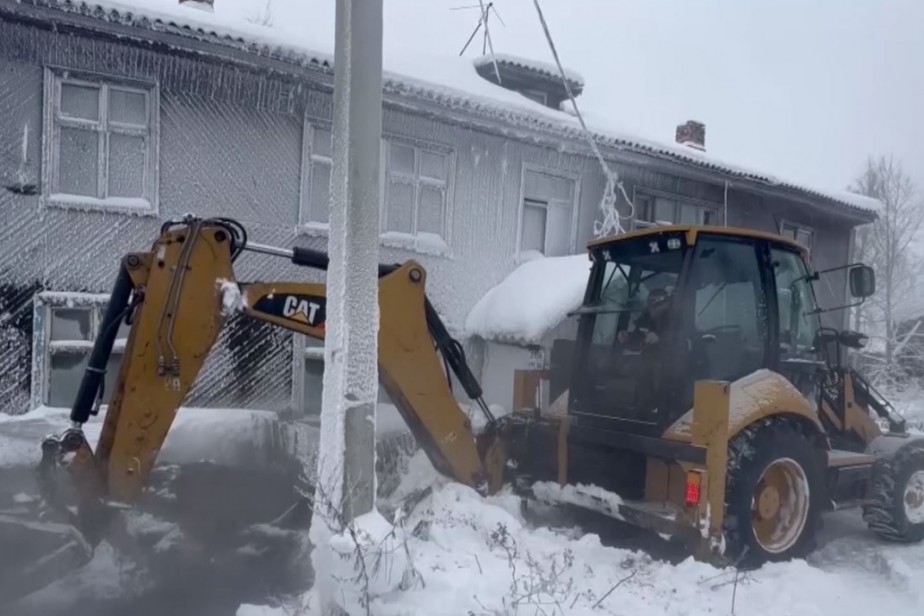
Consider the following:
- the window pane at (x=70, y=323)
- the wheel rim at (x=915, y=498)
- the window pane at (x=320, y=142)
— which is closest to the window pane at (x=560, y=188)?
the window pane at (x=320, y=142)

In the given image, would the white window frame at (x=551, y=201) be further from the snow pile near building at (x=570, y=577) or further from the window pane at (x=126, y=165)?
the snow pile near building at (x=570, y=577)

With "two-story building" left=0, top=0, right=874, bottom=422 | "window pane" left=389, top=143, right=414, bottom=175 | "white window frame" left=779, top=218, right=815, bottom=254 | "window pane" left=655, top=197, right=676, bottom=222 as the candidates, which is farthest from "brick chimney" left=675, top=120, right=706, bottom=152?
"window pane" left=389, top=143, right=414, bottom=175

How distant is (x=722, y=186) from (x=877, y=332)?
860 inches

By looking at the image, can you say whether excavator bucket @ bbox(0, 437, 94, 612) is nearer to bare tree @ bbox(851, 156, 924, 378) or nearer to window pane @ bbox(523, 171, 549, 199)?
window pane @ bbox(523, 171, 549, 199)

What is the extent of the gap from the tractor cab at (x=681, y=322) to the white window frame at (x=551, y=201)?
5.78 meters

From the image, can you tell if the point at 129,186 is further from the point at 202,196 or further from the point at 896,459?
the point at 896,459

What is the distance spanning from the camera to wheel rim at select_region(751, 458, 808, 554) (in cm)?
649

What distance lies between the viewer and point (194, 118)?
10109 millimetres

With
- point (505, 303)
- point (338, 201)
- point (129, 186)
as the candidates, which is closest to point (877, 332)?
point (505, 303)

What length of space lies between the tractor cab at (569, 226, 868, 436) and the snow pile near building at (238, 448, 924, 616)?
111 centimetres

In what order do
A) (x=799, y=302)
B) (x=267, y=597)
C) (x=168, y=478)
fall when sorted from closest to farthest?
(x=267, y=597) → (x=799, y=302) → (x=168, y=478)

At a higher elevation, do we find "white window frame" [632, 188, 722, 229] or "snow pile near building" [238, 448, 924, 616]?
"white window frame" [632, 188, 722, 229]

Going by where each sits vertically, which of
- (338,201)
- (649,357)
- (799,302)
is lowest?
(649,357)

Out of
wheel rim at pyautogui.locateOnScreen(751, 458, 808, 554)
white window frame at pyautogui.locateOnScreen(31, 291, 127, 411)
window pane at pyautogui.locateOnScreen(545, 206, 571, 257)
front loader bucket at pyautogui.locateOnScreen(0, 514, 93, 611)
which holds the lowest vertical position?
front loader bucket at pyautogui.locateOnScreen(0, 514, 93, 611)
